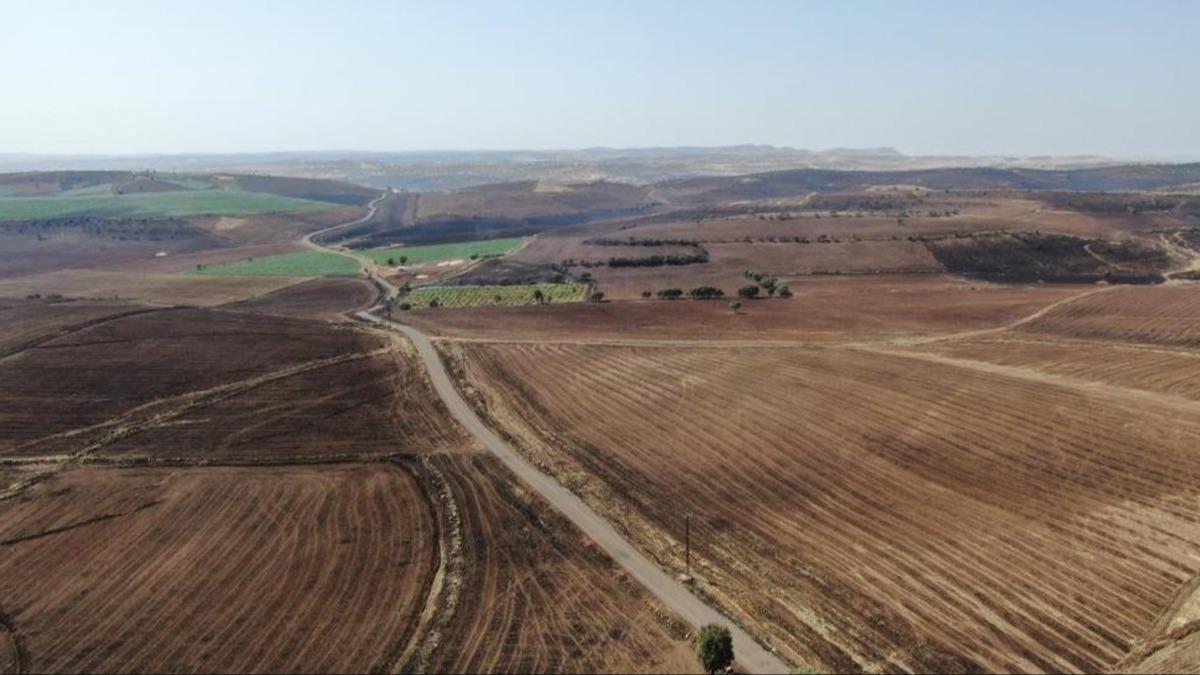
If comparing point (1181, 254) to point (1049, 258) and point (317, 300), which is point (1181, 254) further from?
point (317, 300)

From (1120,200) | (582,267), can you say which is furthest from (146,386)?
(1120,200)

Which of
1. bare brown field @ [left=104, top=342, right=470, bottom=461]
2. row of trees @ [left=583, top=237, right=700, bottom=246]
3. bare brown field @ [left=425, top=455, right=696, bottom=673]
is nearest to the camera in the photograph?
bare brown field @ [left=425, top=455, right=696, bottom=673]

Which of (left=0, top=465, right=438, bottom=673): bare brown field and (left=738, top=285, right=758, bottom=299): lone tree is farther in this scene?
(left=738, top=285, right=758, bottom=299): lone tree

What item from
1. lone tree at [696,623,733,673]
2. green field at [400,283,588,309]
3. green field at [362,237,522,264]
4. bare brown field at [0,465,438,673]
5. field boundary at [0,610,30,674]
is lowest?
field boundary at [0,610,30,674]

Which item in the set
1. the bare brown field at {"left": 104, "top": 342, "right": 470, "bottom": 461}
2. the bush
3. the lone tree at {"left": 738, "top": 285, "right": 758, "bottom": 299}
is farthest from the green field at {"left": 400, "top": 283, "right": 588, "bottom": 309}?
the bare brown field at {"left": 104, "top": 342, "right": 470, "bottom": 461}

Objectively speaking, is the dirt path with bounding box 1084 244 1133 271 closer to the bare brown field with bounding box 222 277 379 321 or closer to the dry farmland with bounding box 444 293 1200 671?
the dry farmland with bounding box 444 293 1200 671

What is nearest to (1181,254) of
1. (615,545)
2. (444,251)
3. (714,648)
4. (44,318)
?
(444,251)

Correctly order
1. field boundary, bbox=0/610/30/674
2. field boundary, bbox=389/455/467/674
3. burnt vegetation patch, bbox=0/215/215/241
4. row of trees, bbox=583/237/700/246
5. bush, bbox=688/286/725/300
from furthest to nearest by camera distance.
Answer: burnt vegetation patch, bbox=0/215/215/241 → row of trees, bbox=583/237/700/246 → bush, bbox=688/286/725/300 → field boundary, bbox=0/610/30/674 → field boundary, bbox=389/455/467/674
